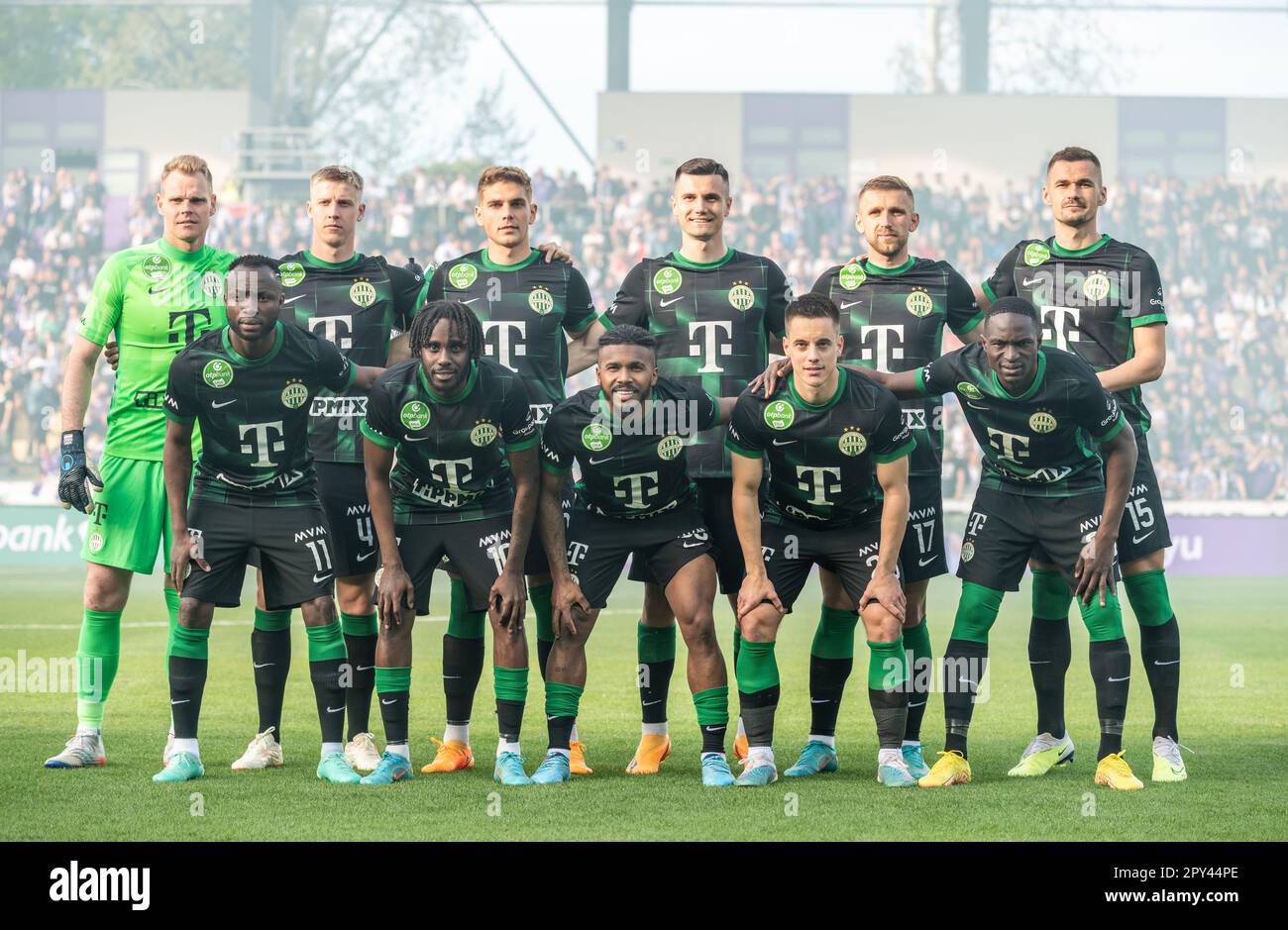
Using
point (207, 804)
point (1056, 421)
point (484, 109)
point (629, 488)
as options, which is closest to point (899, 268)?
point (1056, 421)

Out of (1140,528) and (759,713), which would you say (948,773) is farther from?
(1140,528)

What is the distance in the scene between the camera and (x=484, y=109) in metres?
31.5

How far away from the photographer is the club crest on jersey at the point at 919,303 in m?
6.32

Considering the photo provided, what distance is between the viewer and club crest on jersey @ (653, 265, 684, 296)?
641 centimetres

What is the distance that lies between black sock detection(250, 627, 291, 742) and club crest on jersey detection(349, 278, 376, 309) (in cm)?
139

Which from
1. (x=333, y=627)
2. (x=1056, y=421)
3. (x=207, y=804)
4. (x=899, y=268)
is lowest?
(x=207, y=804)

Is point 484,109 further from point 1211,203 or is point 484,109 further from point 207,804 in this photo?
point 207,804

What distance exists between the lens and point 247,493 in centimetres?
600

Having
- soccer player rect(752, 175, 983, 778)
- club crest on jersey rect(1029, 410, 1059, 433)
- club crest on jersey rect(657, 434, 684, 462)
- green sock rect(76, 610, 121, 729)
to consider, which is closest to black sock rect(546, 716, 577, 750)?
soccer player rect(752, 175, 983, 778)

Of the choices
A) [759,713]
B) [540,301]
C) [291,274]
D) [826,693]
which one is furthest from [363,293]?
[826,693]

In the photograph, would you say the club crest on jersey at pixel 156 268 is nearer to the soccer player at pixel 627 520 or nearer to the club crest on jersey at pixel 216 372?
the club crest on jersey at pixel 216 372

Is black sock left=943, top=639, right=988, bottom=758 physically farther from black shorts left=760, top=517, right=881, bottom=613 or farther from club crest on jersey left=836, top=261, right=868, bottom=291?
club crest on jersey left=836, top=261, right=868, bottom=291

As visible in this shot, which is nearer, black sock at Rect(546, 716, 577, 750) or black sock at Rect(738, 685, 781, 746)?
black sock at Rect(738, 685, 781, 746)

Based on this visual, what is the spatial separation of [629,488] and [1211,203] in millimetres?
22409
